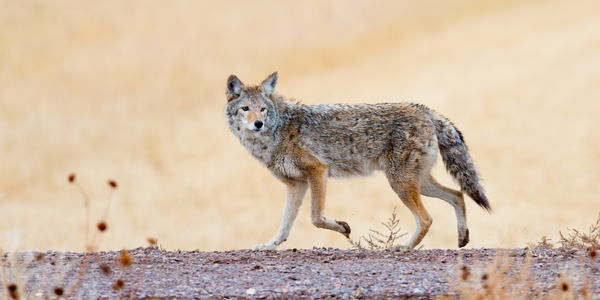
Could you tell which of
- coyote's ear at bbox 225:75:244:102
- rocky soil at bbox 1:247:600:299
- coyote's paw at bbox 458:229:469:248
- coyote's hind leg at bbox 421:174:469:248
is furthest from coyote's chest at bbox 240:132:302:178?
coyote's paw at bbox 458:229:469:248

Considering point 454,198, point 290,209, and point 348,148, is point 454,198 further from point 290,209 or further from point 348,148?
point 290,209

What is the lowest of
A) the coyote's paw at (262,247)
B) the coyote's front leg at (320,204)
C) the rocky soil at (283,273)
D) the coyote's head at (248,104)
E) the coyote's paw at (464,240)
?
the rocky soil at (283,273)

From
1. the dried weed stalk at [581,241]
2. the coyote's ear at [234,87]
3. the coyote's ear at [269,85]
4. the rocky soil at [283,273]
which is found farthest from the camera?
the coyote's ear at [269,85]

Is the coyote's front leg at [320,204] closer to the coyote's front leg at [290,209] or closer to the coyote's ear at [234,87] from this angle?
the coyote's front leg at [290,209]

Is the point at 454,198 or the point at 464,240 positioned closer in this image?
the point at 464,240

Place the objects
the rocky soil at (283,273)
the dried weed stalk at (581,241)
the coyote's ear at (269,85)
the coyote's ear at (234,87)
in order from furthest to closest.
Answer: the coyote's ear at (269,85)
the coyote's ear at (234,87)
the dried weed stalk at (581,241)
the rocky soil at (283,273)

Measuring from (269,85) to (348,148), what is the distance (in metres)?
A: 1.34

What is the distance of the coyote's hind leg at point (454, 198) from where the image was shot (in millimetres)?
7191

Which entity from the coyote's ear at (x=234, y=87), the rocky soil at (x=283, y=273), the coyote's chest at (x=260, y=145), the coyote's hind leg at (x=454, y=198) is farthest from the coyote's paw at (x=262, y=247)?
the coyote's hind leg at (x=454, y=198)

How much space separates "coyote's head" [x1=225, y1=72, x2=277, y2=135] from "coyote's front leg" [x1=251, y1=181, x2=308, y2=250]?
31.8 inches

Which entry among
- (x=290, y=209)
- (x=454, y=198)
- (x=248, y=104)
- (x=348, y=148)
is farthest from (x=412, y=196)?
(x=248, y=104)

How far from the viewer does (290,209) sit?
730 centimetres

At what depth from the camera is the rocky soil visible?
438 centimetres

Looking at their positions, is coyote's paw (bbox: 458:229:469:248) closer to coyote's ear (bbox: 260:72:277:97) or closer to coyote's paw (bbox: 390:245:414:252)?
coyote's paw (bbox: 390:245:414:252)
